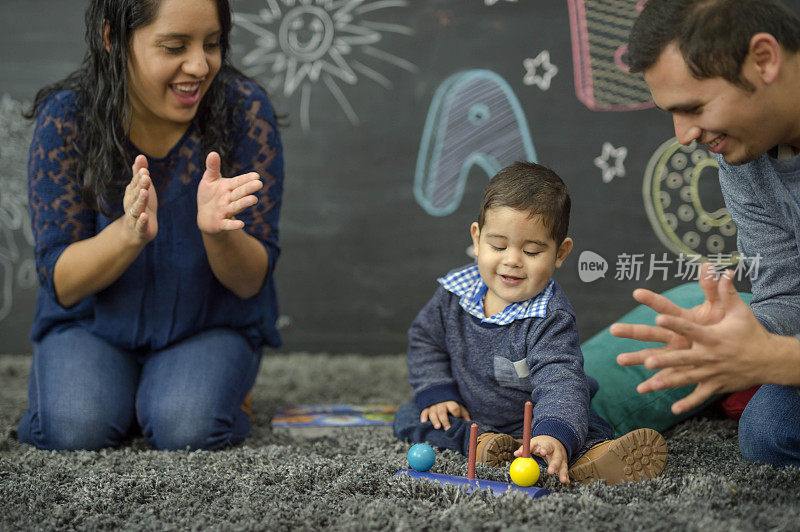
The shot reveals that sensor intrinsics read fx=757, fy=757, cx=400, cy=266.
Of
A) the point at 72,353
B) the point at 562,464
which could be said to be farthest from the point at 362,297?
the point at 562,464

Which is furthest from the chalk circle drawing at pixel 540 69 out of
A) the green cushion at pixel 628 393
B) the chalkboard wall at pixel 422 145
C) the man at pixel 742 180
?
the man at pixel 742 180

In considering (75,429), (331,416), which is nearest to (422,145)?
(331,416)

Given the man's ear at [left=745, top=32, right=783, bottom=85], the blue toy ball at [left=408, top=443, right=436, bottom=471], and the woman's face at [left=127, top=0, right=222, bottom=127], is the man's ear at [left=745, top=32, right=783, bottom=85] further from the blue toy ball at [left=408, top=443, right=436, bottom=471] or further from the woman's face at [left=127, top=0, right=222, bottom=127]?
the woman's face at [left=127, top=0, right=222, bottom=127]

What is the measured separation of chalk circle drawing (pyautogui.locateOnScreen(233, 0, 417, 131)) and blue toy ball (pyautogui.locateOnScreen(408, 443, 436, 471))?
1.31 meters

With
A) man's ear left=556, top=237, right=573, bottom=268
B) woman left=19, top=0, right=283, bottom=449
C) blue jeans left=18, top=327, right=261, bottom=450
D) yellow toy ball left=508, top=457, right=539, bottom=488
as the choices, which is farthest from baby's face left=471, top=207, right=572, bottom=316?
blue jeans left=18, top=327, right=261, bottom=450

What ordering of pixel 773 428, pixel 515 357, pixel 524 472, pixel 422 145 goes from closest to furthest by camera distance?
pixel 524 472 → pixel 773 428 → pixel 515 357 → pixel 422 145

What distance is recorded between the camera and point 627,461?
114 cm

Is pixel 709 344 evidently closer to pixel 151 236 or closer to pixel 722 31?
pixel 722 31

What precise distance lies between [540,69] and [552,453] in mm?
1324

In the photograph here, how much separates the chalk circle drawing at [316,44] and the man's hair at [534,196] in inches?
39.1

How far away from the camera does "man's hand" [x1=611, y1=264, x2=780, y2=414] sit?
93 centimetres

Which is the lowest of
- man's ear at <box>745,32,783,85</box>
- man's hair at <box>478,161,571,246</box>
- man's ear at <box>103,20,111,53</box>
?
man's hair at <box>478,161,571,246</box>

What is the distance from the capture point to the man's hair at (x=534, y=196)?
1.27 metres

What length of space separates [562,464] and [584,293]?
1151mm
